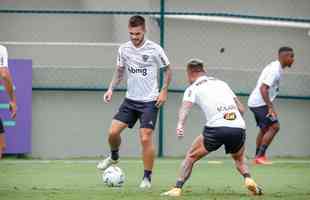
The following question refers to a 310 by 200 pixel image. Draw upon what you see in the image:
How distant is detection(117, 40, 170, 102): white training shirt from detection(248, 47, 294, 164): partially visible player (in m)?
4.09

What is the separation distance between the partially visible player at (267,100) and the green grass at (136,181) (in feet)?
1.47

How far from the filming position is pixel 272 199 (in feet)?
37.9

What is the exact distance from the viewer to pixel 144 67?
44.6ft

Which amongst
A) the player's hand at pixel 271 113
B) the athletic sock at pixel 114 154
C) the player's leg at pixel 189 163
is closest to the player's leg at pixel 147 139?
the athletic sock at pixel 114 154

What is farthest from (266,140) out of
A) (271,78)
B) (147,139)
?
(147,139)

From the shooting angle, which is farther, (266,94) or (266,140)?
(266,140)

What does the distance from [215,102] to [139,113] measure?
68.9 inches

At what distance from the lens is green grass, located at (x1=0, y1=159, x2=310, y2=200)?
1194 centimetres

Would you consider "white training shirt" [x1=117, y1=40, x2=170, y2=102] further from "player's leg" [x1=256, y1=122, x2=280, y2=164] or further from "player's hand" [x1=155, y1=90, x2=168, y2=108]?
"player's leg" [x1=256, y1=122, x2=280, y2=164]

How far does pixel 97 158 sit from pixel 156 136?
→ 4.02 feet

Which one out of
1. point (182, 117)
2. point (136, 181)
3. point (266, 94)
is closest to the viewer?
point (182, 117)

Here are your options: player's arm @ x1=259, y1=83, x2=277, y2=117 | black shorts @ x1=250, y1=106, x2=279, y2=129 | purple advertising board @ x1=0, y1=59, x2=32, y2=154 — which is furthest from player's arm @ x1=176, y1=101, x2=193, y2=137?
purple advertising board @ x1=0, y1=59, x2=32, y2=154

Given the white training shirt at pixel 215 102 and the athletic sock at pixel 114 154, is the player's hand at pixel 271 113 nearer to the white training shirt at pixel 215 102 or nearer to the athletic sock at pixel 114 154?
the athletic sock at pixel 114 154

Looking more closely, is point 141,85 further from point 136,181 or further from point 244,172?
point 244,172
